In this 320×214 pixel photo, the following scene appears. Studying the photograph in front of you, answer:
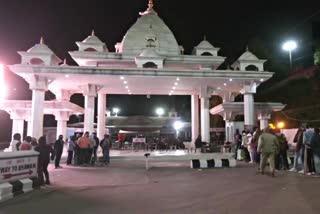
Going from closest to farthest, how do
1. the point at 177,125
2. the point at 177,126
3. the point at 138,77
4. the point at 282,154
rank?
the point at 282,154 < the point at 138,77 < the point at 177,125 < the point at 177,126

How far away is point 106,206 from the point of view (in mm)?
7289

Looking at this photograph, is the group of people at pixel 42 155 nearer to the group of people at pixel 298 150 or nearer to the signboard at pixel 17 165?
the signboard at pixel 17 165

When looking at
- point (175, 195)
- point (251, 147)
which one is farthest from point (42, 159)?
point (251, 147)

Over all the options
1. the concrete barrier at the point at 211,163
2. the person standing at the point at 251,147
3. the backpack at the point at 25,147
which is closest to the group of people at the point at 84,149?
the concrete barrier at the point at 211,163

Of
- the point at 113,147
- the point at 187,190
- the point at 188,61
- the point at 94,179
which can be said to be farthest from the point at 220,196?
the point at 113,147

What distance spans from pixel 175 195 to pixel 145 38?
22573 mm

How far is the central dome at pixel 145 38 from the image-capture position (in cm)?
2894

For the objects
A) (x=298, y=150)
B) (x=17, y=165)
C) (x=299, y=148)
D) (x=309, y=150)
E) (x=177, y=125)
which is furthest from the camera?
(x=177, y=125)

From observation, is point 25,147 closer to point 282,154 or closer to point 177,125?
point 282,154

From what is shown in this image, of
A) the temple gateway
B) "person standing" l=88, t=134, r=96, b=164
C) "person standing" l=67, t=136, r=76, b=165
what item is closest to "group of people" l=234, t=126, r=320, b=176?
"person standing" l=88, t=134, r=96, b=164

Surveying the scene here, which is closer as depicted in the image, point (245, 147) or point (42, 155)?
point (42, 155)

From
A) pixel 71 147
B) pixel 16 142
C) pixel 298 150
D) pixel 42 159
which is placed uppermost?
pixel 16 142

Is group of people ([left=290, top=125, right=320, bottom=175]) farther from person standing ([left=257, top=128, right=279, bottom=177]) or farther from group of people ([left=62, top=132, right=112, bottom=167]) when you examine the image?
group of people ([left=62, top=132, right=112, bottom=167])

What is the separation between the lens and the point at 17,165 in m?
9.38
